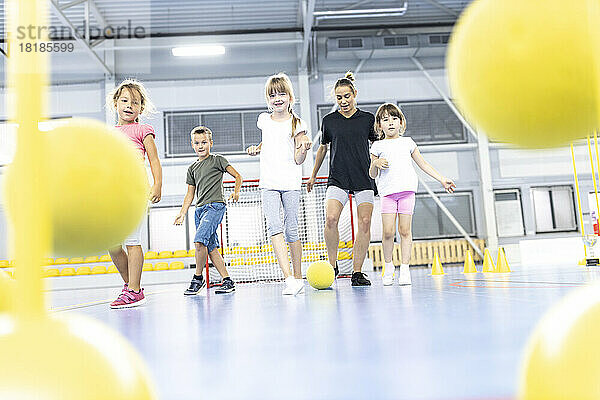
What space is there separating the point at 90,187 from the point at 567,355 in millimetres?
521

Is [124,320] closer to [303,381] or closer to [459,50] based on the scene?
[303,381]

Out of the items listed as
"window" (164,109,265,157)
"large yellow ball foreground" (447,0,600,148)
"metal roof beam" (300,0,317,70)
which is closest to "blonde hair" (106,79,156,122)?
"large yellow ball foreground" (447,0,600,148)

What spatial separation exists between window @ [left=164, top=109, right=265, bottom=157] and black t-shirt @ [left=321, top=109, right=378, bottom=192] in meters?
7.94

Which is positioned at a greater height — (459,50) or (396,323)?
(459,50)

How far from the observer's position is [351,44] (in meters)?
11.5

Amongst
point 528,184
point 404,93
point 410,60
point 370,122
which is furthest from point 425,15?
point 370,122

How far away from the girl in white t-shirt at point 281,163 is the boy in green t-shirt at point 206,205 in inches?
28.2

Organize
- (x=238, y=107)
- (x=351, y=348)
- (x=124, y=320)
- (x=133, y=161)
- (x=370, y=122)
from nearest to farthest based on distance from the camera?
1. (x=133, y=161)
2. (x=351, y=348)
3. (x=124, y=320)
4. (x=370, y=122)
5. (x=238, y=107)

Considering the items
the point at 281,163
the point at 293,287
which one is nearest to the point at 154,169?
the point at 281,163

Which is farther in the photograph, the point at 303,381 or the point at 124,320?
the point at 124,320

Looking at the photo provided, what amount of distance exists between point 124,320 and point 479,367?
1442 millimetres

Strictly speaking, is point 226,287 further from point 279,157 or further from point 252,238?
point 252,238

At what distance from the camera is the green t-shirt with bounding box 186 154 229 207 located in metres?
3.62

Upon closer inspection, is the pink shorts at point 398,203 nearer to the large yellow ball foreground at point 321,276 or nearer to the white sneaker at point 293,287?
the large yellow ball foreground at point 321,276
